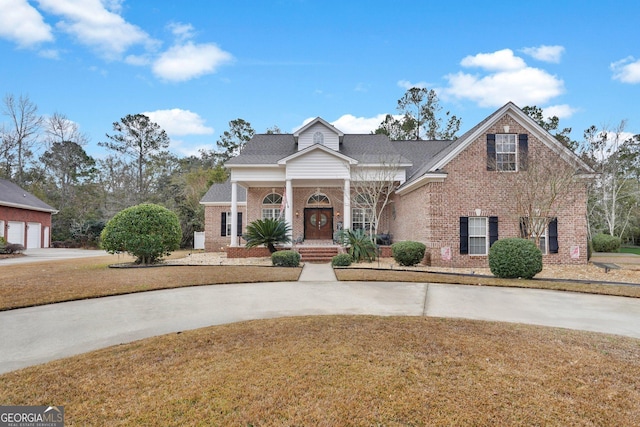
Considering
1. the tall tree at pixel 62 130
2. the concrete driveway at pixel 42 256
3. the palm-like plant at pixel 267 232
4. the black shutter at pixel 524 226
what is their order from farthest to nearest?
1. the tall tree at pixel 62 130
2. the concrete driveway at pixel 42 256
3. the palm-like plant at pixel 267 232
4. the black shutter at pixel 524 226

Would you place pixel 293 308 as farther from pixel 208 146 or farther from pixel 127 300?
pixel 208 146

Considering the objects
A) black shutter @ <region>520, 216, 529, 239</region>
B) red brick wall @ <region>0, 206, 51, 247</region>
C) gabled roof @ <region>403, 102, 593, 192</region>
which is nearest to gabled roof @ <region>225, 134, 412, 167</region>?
gabled roof @ <region>403, 102, 593, 192</region>

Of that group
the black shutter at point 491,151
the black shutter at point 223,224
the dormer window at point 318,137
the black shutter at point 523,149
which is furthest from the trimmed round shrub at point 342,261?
the black shutter at point 223,224

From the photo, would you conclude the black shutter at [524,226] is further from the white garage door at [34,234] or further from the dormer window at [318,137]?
the white garage door at [34,234]

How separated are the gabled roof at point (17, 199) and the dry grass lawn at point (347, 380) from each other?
30417 millimetres

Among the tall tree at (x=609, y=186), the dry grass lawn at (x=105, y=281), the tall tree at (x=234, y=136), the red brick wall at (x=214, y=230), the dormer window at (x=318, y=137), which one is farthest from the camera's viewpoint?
the tall tree at (x=234, y=136)

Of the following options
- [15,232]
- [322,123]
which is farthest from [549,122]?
[15,232]

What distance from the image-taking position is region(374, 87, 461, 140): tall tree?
39500mm

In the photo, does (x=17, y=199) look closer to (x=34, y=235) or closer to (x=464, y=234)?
(x=34, y=235)

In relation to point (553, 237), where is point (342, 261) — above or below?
below

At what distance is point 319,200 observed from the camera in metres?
20.4

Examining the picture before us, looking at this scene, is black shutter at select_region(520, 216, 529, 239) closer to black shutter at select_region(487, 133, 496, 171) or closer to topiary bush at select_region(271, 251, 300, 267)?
black shutter at select_region(487, 133, 496, 171)

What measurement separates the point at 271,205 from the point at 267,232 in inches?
201

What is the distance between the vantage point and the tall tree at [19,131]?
34.3 meters
